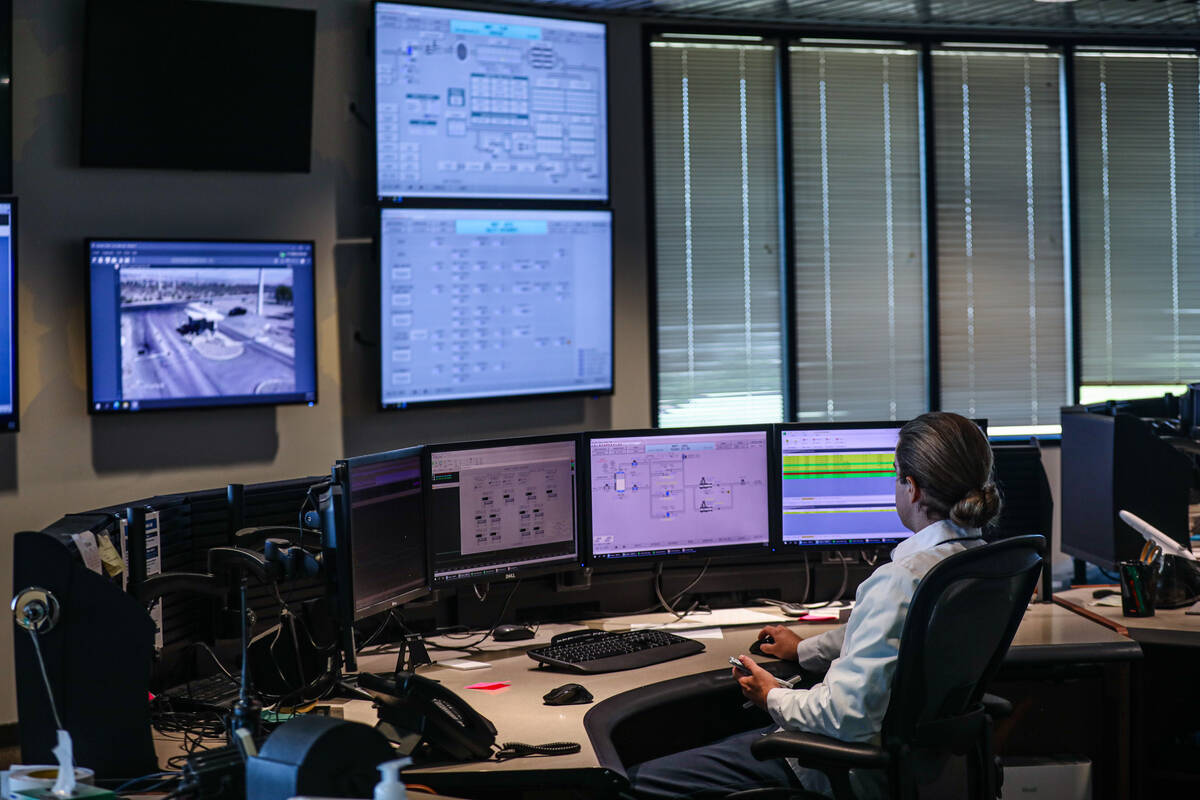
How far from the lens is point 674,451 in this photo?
295 centimetres

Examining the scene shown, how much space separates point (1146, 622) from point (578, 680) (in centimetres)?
152

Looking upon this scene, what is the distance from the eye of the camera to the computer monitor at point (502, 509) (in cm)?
267

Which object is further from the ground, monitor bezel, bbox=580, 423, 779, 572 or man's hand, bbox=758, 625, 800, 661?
monitor bezel, bbox=580, 423, 779, 572

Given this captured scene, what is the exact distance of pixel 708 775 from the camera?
96.1 inches

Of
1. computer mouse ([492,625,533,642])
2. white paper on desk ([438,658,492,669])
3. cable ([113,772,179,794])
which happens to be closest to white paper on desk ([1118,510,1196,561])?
computer mouse ([492,625,533,642])

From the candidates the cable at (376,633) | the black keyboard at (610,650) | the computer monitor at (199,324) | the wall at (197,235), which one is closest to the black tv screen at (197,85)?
the wall at (197,235)

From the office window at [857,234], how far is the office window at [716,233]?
14 centimetres

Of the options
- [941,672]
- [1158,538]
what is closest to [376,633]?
[941,672]

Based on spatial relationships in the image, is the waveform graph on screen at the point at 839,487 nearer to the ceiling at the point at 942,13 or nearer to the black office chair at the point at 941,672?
the black office chair at the point at 941,672

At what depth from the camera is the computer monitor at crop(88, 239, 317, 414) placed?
12.3 ft

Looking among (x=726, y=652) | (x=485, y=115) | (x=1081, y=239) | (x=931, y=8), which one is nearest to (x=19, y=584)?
(x=726, y=652)

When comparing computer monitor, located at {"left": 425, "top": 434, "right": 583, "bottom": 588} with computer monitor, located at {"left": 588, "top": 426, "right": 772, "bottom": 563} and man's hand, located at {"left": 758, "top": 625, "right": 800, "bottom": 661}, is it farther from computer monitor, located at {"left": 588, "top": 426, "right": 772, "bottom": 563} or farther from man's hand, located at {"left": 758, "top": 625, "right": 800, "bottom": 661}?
man's hand, located at {"left": 758, "top": 625, "right": 800, "bottom": 661}

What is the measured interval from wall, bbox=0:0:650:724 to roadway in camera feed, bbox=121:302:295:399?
12 centimetres

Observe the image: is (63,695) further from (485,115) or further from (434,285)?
(485,115)
